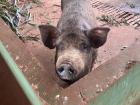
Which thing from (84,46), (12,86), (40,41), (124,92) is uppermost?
(12,86)

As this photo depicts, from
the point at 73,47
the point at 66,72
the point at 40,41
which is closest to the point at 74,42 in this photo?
the point at 73,47

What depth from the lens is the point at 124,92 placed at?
3.53 ft

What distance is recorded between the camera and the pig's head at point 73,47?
2.54m

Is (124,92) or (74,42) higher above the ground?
(124,92)

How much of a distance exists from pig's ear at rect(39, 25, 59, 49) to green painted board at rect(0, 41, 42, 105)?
2.19 m

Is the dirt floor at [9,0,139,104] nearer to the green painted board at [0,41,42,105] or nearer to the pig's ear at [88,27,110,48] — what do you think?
the pig's ear at [88,27,110,48]

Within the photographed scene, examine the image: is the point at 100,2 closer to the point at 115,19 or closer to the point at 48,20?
the point at 115,19

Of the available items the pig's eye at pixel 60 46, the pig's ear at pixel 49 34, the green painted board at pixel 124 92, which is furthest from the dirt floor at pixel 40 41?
the green painted board at pixel 124 92

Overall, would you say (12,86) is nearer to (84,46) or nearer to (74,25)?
(84,46)

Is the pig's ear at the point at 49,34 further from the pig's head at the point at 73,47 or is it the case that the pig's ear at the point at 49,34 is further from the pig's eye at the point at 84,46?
the pig's eye at the point at 84,46

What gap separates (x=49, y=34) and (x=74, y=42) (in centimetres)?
28

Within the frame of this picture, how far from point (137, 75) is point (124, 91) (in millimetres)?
70

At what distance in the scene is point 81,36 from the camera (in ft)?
9.67

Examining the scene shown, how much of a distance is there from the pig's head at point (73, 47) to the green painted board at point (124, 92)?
1.36 meters
